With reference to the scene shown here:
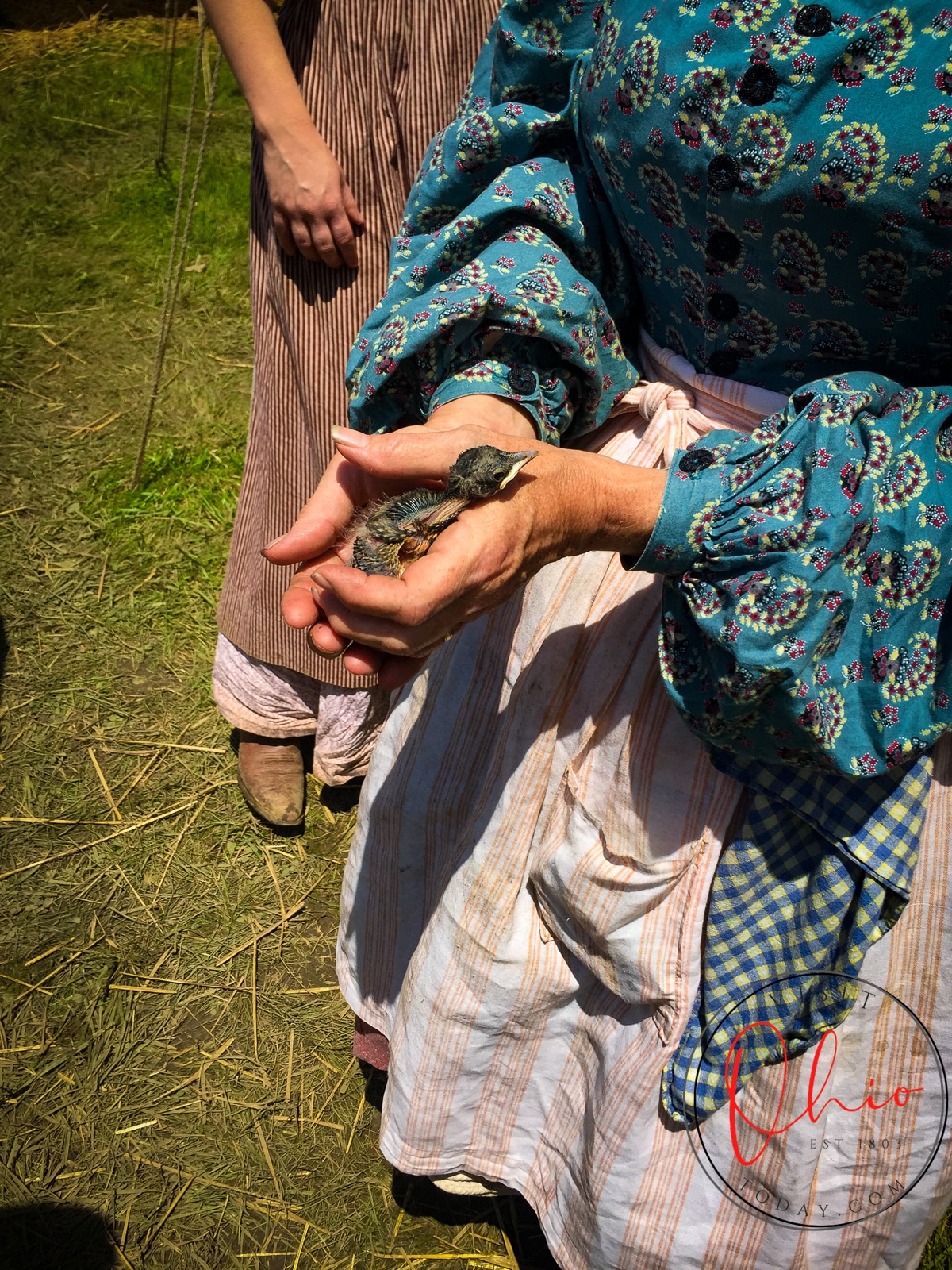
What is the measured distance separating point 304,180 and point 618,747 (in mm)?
1447

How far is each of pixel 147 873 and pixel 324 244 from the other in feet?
6.03

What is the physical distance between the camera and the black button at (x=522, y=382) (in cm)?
139

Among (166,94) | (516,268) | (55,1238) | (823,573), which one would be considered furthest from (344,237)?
(166,94)

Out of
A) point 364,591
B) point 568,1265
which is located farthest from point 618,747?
point 568,1265

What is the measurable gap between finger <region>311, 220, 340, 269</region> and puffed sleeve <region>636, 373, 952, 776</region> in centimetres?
125

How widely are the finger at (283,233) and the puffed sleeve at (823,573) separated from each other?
4.35 ft

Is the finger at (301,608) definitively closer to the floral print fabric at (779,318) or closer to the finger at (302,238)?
the floral print fabric at (779,318)

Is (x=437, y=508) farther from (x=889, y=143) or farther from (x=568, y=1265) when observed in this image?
(x=568, y=1265)

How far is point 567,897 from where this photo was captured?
1466mm

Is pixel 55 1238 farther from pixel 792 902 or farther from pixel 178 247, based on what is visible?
pixel 178 247

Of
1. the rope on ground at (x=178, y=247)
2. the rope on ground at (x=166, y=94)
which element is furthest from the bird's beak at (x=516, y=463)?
the rope on ground at (x=166, y=94)

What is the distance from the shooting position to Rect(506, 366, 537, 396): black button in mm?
1386

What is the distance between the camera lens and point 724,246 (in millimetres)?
1251

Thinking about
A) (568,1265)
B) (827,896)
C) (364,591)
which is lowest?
(568,1265)
